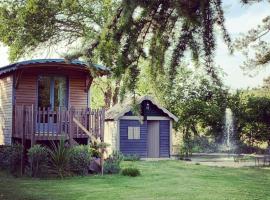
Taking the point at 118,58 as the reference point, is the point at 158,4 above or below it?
above

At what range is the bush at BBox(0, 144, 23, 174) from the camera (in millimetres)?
16886

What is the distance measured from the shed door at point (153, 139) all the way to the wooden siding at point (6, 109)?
11.0 m

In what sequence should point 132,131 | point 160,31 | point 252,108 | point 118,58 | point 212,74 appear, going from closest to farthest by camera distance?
1. point 212,74
2. point 118,58
3. point 160,31
4. point 132,131
5. point 252,108

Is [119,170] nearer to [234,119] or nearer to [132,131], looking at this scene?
[132,131]

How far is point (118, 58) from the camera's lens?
3.91 m

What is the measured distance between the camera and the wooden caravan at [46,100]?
58.7 feet

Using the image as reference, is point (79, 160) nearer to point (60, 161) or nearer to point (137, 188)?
point (60, 161)

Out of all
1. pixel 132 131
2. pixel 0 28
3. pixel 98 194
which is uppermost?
pixel 0 28

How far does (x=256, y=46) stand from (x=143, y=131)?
74.9 feet

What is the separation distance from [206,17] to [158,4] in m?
0.53

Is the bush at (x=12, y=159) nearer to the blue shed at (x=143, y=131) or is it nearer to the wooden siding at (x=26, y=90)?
the wooden siding at (x=26, y=90)

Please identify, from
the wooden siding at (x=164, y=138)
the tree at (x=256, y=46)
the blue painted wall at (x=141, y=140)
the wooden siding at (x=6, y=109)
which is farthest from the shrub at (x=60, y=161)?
the wooden siding at (x=164, y=138)

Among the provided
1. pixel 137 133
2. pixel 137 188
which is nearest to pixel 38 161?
pixel 137 188

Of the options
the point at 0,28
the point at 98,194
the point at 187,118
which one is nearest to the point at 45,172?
the point at 98,194
